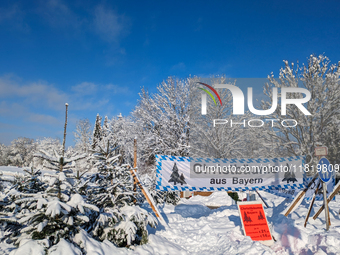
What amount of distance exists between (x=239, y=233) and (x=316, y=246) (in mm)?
1929

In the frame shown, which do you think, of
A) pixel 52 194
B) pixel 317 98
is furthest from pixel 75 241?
pixel 317 98

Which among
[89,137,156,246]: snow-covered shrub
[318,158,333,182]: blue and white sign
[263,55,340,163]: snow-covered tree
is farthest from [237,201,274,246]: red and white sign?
[263,55,340,163]: snow-covered tree

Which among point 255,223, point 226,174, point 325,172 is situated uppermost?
point 325,172

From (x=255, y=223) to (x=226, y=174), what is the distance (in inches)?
95.4

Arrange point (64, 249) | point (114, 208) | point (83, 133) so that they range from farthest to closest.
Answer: point (83, 133) < point (114, 208) < point (64, 249)

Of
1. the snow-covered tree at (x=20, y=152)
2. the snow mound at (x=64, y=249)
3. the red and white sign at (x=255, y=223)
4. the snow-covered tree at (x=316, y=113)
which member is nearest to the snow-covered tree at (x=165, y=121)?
the snow-covered tree at (x=316, y=113)

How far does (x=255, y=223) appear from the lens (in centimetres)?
618

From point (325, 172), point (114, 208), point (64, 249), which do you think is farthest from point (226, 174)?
point (64, 249)

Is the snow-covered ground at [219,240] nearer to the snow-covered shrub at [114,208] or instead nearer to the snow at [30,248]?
the snow at [30,248]

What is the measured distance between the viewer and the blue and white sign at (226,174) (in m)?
8.08

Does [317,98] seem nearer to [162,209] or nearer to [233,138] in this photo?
[233,138]

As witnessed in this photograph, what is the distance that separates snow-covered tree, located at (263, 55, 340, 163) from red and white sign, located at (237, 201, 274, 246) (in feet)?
31.2

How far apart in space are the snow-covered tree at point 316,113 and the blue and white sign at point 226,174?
651 cm

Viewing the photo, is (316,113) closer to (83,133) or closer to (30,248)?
(30,248)
